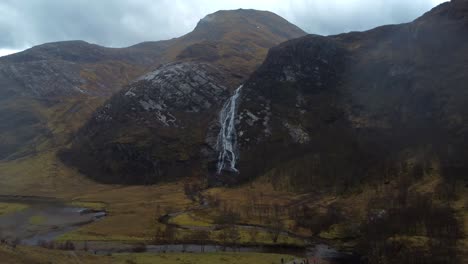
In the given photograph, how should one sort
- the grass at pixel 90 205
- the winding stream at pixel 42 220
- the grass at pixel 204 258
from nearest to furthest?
the grass at pixel 204 258 < the winding stream at pixel 42 220 < the grass at pixel 90 205

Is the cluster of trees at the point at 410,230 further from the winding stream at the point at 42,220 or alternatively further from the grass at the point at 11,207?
the grass at the point at 11,207

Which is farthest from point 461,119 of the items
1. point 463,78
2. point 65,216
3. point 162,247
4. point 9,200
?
point 9,200

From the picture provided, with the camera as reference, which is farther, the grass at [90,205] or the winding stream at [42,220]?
the grass at [90,205]

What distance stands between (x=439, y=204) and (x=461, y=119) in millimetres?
69963

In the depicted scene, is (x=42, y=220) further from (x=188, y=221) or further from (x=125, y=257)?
(x=125, y=257)

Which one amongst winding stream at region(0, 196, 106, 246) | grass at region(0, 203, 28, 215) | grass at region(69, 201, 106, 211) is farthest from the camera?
grass at region(69, 201, 106, 211)

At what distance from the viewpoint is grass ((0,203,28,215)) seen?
14510cm

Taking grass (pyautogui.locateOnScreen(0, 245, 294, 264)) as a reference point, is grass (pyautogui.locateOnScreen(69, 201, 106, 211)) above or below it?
above

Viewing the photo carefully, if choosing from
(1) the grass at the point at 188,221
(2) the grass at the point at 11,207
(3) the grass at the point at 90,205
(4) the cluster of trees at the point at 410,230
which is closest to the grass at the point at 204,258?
(4) the cluster of trees at the point at 410,230

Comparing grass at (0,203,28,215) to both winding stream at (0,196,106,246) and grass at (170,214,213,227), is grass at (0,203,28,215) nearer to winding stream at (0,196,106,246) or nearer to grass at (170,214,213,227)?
winding stream at (0,196,106,246)

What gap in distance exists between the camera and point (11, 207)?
15350 centimetres

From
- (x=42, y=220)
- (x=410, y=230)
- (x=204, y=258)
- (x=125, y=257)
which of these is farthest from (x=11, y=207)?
(x=410, y=230)

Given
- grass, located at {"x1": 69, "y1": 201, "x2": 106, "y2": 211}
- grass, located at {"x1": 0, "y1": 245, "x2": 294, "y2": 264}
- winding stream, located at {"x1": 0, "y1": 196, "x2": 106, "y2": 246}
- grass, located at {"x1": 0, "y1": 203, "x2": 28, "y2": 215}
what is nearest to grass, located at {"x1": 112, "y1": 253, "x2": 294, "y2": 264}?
grass, located at {"x1": 0, "y1": 245, "x2": 294, "y2": 264}

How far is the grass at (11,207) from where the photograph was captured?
14510cm
